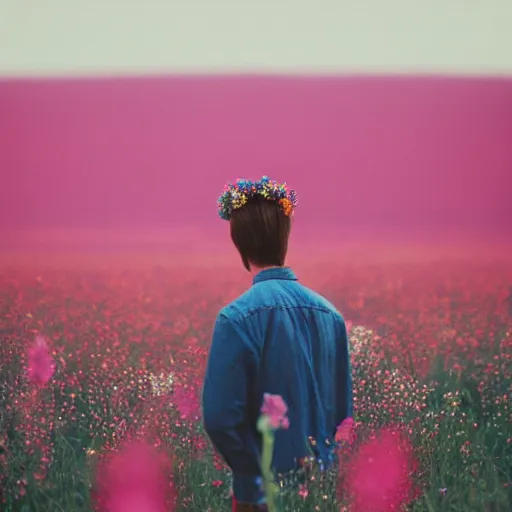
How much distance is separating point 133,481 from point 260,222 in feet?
4.56

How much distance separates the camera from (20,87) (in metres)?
3.16

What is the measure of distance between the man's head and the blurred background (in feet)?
2.91

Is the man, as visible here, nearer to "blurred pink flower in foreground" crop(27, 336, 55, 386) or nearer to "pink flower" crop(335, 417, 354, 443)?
"pink flower" crop(335, 417, 354, 443)

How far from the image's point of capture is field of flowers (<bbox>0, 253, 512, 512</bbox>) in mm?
2916

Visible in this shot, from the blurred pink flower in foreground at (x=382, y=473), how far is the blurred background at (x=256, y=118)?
875 millimetres

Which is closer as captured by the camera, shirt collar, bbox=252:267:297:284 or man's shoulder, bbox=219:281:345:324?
man's shoulder, bbox=219:281:345:324

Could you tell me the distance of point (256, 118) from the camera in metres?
3.14

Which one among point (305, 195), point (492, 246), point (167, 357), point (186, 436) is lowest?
point (186, 436)

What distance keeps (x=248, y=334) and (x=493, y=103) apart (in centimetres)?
181

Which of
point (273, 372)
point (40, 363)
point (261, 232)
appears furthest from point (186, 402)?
point (261, 232)

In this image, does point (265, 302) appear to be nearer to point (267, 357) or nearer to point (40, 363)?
point (267, 357)

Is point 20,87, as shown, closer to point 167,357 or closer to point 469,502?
point 167,357

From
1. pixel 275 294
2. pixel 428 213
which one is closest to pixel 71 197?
pixel 275 294

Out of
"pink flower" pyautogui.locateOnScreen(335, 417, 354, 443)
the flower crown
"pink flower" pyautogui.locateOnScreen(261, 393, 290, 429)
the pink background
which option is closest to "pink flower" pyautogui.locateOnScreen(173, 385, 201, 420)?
the pink background
